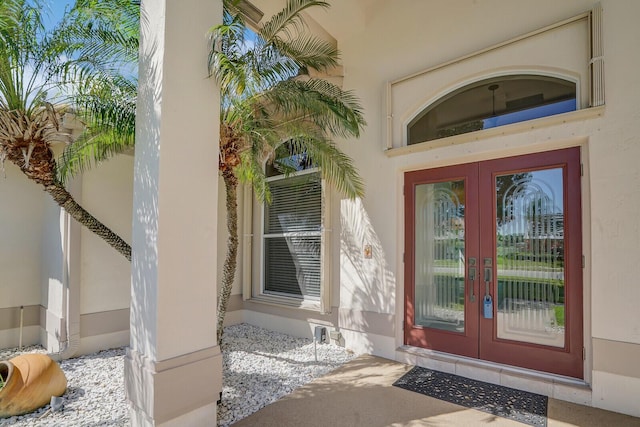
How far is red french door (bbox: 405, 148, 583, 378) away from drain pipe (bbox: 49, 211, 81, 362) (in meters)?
5.24

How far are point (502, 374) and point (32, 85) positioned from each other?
253 inches

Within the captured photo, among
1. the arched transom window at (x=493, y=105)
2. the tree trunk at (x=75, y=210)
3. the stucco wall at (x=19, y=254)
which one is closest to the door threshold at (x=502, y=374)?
the arched transom window at (x=493, y=105)

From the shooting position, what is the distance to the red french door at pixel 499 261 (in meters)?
4.11

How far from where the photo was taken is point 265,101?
4484 mm

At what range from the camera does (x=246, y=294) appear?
771 cm

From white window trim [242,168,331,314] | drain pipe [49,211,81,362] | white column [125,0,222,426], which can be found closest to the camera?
white column [125,0,222,426]

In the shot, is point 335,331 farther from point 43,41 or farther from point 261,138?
point 43,41

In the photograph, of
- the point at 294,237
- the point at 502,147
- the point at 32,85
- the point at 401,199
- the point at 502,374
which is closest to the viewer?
the point at 32,85

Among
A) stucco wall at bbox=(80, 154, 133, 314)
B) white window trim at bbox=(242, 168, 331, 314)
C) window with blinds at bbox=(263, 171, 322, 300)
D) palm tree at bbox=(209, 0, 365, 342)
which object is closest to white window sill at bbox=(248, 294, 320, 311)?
white window trim at bbox=(242, 168, 331, 314)

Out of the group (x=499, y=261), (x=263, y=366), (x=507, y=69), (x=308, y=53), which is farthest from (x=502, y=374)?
(x=308, y=53)

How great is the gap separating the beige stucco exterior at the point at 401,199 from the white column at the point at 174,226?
0.24 ft

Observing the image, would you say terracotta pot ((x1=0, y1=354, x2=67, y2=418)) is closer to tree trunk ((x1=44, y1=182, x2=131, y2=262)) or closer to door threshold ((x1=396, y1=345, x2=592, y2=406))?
tree trunk ((x1=44, y1=182, x2=131, y2=262))

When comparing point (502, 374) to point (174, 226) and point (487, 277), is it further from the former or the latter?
point (174, 226)

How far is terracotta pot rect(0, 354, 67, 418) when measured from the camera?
11.8ft
